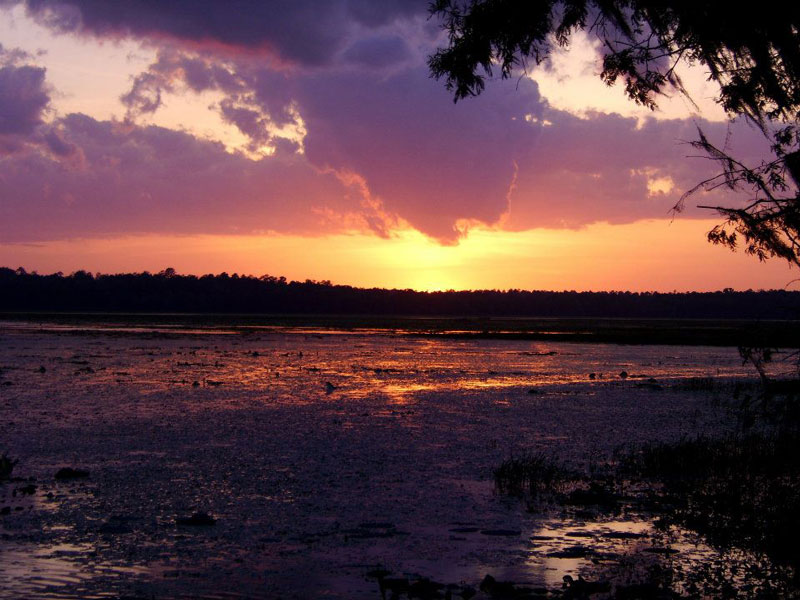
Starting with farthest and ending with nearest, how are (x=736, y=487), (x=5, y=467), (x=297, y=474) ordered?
(x=297, y=474) < (x=5, y=467) < (x=736, y=487)

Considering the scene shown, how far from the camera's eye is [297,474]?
14.0 metres

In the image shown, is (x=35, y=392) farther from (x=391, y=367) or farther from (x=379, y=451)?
(x=391, y=367)

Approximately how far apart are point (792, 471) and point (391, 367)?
26.8 metres

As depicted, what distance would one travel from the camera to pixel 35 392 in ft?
84.1

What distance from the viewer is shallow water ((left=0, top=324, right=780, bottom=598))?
9.02 meters

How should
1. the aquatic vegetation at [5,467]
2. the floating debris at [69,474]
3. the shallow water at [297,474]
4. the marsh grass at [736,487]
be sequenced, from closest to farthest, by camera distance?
the shallow water at [297,474], the marsh grass at [736,487], the aquatic vegetation at [5,467], the floating debris at [69,474]

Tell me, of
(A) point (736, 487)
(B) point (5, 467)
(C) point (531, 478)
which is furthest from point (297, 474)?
(A) point (736, 487)

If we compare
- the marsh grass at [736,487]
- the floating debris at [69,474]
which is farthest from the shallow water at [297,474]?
the marsh grass at [736,487]

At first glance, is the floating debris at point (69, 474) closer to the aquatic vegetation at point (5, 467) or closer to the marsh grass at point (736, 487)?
the aquatic vegetation at point (5, 467)

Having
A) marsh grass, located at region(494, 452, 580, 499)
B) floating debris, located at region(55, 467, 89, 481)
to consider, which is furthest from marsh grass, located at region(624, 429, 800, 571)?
floating debris, located at region(55, 467, 89, 481)

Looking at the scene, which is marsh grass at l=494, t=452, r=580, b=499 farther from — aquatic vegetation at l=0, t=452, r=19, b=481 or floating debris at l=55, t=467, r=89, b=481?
aquatic vegetation at l=0, t=452, r=19, b=481

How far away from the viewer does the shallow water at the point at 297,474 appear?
9.02 metres

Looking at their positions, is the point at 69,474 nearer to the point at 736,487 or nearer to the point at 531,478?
the point at 531,478

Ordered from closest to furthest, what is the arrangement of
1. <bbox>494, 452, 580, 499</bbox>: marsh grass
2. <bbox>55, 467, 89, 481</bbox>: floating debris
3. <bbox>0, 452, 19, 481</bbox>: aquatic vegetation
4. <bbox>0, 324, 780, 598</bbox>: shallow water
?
<bbox>0, 324, 780, 598</bbox>: shallow water, <bbox>494, 452, 580, 499</bbox>: marsh grass, <bbox>0, 452, 19, 481</bbox>: aquatic vegetation, <bbox>55, 467, 89, 481</bbox>: floating debris
